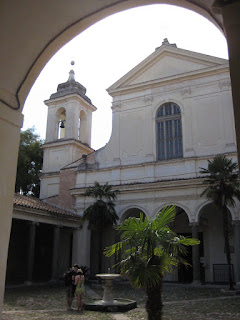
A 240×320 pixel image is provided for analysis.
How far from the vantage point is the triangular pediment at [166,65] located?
23234 mm

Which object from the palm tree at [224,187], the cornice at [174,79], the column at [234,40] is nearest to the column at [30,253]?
the palm tree at [224,187]

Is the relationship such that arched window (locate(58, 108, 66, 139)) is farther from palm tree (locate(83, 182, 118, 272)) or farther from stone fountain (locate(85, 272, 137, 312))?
stone fountain (locate(85, 272, 137, 312))

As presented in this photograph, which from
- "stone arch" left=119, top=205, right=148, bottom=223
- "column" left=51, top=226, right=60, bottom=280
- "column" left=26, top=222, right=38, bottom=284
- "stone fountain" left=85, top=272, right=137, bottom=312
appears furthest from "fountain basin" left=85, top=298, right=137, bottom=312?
"stone arch" left=119, top=205, right=148, bottom=223

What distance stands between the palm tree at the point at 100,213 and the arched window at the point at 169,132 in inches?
181

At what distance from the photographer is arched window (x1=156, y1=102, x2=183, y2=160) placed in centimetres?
2253

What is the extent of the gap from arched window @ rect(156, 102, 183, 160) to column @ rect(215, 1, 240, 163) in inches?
795

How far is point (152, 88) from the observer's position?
24.2 metres

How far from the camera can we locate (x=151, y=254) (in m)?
6.46

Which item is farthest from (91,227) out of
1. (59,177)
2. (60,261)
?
(59,177)

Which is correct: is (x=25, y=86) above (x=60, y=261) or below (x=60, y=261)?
above

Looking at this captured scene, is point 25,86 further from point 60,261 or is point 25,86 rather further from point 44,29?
point 60,261

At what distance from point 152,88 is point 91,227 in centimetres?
1078

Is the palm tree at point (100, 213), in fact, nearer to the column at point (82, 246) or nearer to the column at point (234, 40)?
the column at point (82, 246)

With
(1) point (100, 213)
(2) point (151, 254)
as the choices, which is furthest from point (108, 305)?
(1) point (100, 213)
